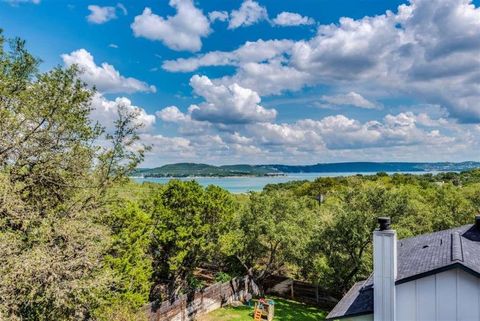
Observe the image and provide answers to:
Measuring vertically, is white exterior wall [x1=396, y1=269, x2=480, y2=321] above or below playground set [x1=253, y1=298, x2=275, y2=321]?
above

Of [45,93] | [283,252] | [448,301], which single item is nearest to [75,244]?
[45,93]

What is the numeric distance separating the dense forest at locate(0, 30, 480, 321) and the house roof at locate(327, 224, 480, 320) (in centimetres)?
650

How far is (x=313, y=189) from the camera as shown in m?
69.3

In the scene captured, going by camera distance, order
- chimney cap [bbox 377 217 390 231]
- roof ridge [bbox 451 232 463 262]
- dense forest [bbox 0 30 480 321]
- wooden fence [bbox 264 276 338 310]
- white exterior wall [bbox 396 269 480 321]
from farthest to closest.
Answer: wooden fence [bbox 264 276 338 310]
dense forest [bbox 0 30 480 321]
chimney cap [bbox 377 217 390 231]
roof ridge [bbox 451 232 463 262]
white exterior wall [bbox 396 269 480 321]

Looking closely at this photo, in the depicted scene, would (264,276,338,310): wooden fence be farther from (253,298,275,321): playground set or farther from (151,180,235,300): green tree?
(151,180,235,300): green tree

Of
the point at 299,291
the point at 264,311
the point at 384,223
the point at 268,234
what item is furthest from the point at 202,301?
the point at 384,223

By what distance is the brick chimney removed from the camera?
28.2 ft

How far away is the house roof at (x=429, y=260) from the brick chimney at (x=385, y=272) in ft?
1.06

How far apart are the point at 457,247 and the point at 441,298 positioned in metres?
1.92

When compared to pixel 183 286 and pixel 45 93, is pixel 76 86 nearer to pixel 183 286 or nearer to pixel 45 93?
pixel 45 93

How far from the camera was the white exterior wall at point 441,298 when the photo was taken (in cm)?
836

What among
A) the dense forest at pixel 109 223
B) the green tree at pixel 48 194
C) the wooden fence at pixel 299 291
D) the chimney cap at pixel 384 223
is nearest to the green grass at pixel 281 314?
the wooden fence at pixel 299 291

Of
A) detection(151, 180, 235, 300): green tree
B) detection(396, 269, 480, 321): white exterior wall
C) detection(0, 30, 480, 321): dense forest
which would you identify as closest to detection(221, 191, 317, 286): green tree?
detection(0, 30, 480, 321): dense forest

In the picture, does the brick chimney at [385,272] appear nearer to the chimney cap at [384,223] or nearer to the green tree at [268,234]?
the chimney cap at [384,223]
